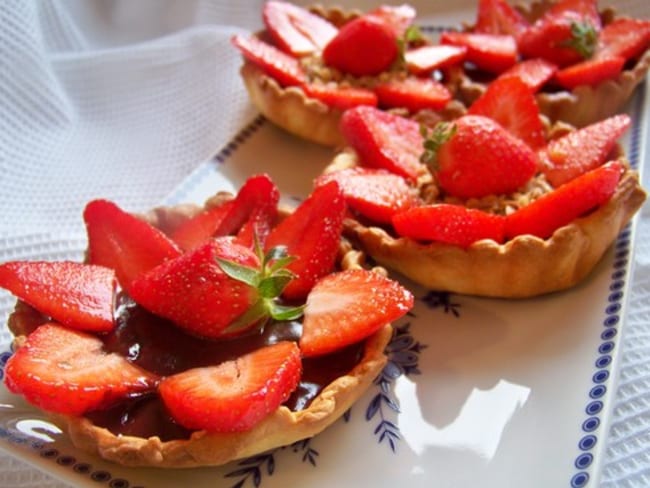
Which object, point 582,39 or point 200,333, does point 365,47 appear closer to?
point 582,39

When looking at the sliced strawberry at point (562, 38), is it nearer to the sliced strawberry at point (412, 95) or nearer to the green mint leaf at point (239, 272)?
the sliced strawberry at point (412, 95)

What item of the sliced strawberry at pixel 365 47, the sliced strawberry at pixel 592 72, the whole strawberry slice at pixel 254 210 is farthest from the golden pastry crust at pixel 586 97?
the whole strawberry slice at pixel 254 210

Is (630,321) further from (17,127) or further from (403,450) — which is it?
(17,127)

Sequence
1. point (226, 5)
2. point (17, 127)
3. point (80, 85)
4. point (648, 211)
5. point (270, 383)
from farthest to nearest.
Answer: point (226, 5) → point (80, 85) → point (17, 127) → point (648, 211) → point (270, 383)

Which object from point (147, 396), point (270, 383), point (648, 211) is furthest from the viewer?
point (648, 211)

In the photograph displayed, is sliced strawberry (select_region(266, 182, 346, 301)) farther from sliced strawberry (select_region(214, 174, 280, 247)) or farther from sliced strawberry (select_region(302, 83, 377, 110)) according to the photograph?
sliced strawberry (select_region(302, 83, 377, 110))

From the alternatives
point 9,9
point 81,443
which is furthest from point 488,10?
point 81,443

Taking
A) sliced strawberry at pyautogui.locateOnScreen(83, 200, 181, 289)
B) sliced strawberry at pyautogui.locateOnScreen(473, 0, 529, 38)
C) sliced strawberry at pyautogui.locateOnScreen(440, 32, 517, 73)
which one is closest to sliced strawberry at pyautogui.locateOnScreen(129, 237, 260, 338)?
sliced strawberry at pyautogui.locateOnScreen(83, 200, 181, 289)

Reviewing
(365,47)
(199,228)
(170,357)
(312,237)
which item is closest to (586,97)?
(365,47)
